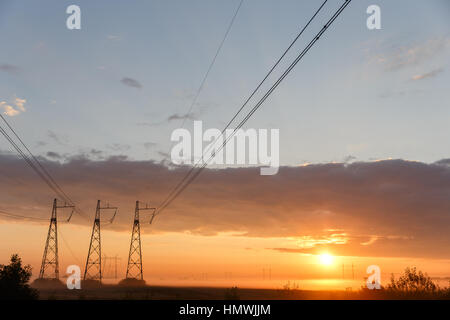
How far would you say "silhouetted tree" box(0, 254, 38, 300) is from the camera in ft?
200

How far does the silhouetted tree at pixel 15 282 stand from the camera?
61000mm

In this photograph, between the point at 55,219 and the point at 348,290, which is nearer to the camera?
the point at 348,290

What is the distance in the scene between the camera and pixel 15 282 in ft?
206

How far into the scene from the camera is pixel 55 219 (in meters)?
138
